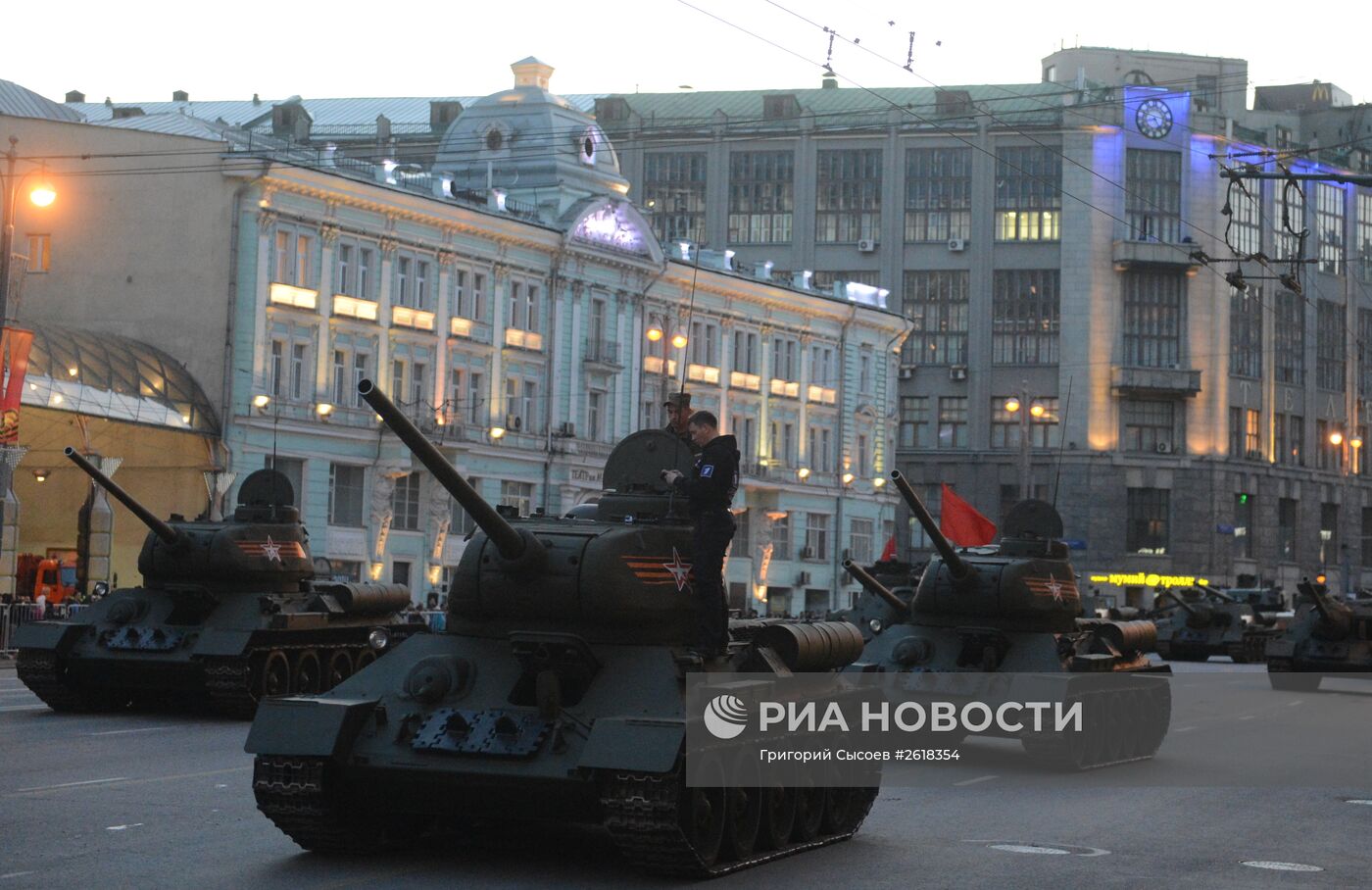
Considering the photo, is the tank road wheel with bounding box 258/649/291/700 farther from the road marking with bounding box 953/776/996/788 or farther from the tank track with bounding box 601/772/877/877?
the tank track with bounding box 601/772/877/877

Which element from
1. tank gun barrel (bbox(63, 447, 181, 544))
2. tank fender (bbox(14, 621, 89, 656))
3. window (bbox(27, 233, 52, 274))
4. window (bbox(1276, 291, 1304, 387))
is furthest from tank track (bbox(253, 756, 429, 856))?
window (bbox(1276, 291, 1304, 387))

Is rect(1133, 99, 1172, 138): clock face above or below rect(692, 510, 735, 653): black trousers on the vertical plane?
above

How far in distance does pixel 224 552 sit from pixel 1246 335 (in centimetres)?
7916

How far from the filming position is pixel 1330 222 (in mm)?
101812

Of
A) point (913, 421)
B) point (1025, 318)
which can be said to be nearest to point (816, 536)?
point (913, 421)

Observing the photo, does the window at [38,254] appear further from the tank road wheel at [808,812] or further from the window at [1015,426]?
the window at [1015,426]

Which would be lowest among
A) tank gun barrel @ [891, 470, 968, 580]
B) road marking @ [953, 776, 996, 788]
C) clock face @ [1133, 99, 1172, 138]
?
road marking @ [953, 776, 996, 788]

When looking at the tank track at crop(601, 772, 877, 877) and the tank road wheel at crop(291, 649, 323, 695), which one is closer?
the tank track at crop(601, 772, 877, 877)

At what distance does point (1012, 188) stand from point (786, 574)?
28.9 meters

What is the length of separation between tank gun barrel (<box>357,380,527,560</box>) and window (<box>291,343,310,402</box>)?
1562 inches

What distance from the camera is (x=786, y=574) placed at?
70250mm

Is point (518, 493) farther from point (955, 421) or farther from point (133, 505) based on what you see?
Answer: point (955, 421)

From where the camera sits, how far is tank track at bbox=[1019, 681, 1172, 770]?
19.9m

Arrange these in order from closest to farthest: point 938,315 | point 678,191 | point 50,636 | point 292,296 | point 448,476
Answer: point 448,476, point 50,636, point 292,296, point 938,315, point 678,191
